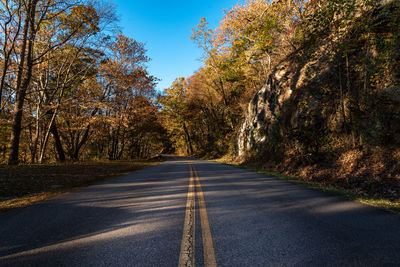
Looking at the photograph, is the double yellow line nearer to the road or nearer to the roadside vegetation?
the road

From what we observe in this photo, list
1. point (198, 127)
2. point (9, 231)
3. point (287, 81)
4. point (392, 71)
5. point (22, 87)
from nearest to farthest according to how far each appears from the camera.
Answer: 1. point (9, 231)
2. point (392, 71)
3. point (22, 87)
4. point (287, 81)
5. point (198, 127)

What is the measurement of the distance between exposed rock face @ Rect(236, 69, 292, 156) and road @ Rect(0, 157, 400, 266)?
1071 cm

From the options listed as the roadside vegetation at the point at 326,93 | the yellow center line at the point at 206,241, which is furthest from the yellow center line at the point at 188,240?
the roadside vegetation at the point at 326,93

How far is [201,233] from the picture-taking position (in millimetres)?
3271

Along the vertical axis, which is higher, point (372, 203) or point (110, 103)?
point (110, 103)

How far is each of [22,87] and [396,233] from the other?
17.7m

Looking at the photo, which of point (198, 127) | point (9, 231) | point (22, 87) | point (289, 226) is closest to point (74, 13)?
point (22, 87)

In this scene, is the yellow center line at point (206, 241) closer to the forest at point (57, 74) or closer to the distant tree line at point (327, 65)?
the distant tree line at point (327, 65)

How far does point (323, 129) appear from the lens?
10.3m

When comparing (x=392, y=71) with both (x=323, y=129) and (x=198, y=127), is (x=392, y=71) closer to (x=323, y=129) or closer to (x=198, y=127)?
(x=323, y=129)

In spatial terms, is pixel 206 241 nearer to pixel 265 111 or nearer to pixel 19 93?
pixel 265 111

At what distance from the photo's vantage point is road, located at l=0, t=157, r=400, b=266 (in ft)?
8.39

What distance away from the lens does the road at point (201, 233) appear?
Result: 2.56 metres

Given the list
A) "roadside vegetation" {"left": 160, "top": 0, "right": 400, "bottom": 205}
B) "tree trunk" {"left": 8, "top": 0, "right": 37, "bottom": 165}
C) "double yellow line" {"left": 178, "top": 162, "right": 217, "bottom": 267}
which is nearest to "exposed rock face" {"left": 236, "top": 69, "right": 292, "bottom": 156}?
"roadside vegetation" {"left": 160, "top": 0, "right": 400, "bottom": 205}
